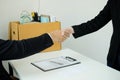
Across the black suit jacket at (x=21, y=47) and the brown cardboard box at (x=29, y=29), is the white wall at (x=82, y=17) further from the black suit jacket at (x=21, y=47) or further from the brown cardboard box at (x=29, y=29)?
the black suit jacket at (x=21, y=47)

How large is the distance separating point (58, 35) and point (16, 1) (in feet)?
3.30

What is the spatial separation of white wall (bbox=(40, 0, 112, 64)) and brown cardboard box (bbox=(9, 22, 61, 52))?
0.42 metres

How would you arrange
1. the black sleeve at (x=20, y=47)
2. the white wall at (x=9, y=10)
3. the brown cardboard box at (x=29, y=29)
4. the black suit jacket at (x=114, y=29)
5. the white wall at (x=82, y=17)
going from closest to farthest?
the black sleeve at (x=20, y=47) < the black suit jacket at (x=114, y=29) < the brown cardboard box at (x=29, y=29) < the white wall at (x=9, y=10) < the white wall at (x=82, y=17)

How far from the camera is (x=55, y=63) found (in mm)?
1802

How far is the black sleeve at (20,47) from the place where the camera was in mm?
1332

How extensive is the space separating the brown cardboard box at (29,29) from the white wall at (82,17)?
42 cm


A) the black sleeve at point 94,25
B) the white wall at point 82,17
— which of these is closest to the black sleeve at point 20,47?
the black sleeve at point 94,25

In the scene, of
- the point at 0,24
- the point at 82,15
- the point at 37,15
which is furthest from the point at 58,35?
the point at 82,15

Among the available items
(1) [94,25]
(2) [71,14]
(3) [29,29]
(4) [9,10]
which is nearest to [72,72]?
(1) [94,25]

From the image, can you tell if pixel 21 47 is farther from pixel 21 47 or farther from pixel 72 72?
pixel 72 72

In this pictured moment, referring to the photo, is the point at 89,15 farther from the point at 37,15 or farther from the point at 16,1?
the point at 16,1

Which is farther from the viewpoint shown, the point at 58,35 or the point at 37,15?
the point at 37,15

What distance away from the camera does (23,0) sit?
255 centimetres

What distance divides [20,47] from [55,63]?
503 mm
